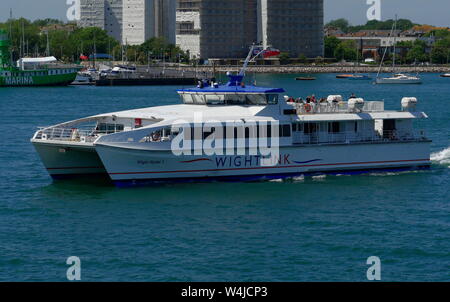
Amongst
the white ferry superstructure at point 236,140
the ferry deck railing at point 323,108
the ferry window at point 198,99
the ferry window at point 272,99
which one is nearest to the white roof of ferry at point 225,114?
the white ferry superstructure at point 236,140

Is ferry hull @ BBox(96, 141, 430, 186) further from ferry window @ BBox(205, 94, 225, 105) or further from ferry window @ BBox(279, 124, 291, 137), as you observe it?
ferry window @ BBox(205, 94, 225, 105)

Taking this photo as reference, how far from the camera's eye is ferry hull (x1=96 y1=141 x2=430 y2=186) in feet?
110

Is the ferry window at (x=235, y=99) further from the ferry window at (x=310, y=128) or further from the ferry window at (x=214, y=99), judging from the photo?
the ferry window at (x=310, y=128)

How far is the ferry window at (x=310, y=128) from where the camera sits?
36.4 meters

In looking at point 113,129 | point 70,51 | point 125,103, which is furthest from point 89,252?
point 70,51

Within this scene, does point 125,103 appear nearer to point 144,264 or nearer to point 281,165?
point 281,165

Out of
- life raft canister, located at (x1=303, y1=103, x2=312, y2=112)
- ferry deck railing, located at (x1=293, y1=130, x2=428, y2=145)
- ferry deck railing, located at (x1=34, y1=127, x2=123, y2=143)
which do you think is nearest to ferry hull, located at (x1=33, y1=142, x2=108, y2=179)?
ferry deck railing, located at (x1=34, y1=127, x2=123, y2=143)

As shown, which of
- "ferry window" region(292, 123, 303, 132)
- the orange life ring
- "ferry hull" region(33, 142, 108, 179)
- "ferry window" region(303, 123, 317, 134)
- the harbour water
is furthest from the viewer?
the orange life ring

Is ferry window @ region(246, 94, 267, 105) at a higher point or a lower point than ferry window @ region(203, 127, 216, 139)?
higher

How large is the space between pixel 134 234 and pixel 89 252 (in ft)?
7.18

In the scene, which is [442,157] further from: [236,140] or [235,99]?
[236,140]

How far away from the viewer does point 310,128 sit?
36.6 meters

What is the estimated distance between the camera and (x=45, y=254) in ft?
84.8

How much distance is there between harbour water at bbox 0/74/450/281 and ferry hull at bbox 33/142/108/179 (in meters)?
0.72
